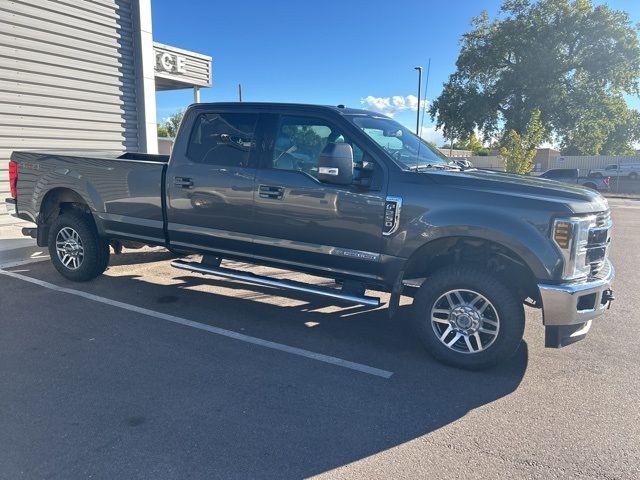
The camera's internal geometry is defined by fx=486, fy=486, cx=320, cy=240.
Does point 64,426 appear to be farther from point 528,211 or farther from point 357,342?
point 528,211

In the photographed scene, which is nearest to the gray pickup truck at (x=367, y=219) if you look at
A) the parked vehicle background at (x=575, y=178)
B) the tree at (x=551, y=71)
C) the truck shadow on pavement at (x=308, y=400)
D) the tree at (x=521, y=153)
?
the truck shadow on pavement at (x=308, y=400)

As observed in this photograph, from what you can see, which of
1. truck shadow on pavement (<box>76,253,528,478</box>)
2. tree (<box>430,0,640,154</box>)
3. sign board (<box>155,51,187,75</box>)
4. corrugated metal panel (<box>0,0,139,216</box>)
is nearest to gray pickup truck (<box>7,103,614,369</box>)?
truck shadow on pavement (<box>76,253,528,478</box>)

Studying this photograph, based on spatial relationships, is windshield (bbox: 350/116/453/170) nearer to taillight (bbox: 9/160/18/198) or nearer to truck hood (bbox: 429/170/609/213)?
truck hood (bbox: 429/170/609/213)

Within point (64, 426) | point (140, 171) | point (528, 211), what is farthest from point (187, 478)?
point (140, 171)

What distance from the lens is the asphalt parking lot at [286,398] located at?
2.79 m

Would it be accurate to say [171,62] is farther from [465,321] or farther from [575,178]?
Answer: [575,178]

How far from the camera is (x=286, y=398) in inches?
137

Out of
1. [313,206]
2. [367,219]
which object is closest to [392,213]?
[367,219]

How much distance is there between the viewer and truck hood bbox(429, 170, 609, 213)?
3730 mm

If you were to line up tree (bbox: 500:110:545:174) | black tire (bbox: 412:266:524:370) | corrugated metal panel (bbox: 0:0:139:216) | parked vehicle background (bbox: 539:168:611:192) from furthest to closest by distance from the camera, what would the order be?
1. parked vehicle background (bbox: 539:168:611:192)
2. tree (bbox: 500:110:545:174)
3. corrugated metal panel (bbox: 0:0:139:216)
4. black tire (bbox: 412:266:524:370)

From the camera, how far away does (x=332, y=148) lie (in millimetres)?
4090

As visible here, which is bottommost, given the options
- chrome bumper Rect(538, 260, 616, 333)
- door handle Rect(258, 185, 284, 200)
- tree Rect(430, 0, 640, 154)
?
chrome bumper Rect(538, 260, 616, 333)

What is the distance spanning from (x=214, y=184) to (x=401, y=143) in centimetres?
194

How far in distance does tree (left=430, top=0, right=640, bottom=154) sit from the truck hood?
1278 inches
